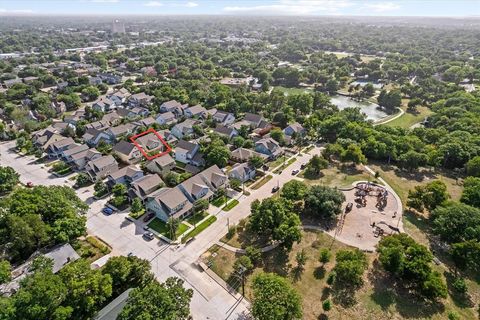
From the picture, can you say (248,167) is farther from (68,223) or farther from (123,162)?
(68,223)

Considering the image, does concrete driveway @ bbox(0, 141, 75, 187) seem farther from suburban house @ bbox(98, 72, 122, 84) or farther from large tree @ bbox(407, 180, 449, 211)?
suburban house @ bbox(98, 72, 122, 84)

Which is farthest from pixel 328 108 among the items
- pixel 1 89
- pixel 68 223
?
pixel 1 89

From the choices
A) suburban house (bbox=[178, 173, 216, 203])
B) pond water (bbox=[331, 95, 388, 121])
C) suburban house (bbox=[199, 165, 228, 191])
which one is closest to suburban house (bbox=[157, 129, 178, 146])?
suburban house (bbox=[199, 165, 228, 191])

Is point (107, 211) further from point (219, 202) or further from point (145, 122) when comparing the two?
point (145, 122)

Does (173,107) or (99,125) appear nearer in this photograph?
(99,125)

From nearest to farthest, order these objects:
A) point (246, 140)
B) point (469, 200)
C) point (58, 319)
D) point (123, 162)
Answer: point (58, 319)
point (469, 200)
point (123, 162)
point (246, 140)

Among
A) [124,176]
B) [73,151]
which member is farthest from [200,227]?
[73,151]
